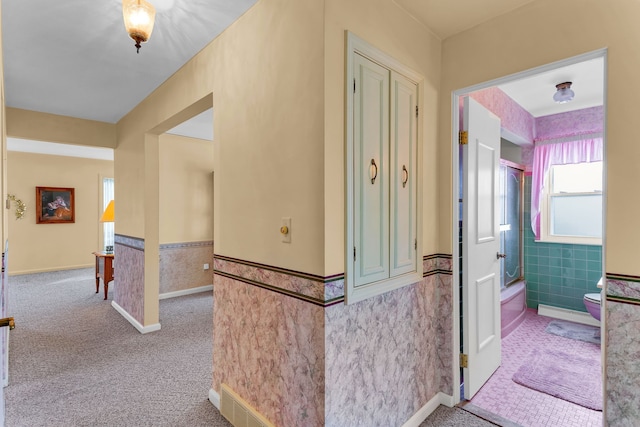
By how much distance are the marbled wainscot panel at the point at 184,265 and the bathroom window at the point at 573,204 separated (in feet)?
16.1

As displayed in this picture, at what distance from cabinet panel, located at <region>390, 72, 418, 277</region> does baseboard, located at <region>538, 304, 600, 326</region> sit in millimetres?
3136

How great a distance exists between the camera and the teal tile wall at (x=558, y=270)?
3.79m

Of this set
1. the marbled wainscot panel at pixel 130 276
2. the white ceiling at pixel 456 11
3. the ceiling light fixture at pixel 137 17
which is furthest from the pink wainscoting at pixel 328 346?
the marbled wainscot panel at pixel 130 276

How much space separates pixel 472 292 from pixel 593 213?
2693 mm

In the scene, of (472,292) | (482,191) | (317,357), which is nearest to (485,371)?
(472,292)

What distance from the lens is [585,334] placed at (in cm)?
341

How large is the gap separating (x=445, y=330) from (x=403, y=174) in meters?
1.11

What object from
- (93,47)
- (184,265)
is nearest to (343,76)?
(93,47)

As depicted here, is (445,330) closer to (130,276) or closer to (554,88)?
(554,88)

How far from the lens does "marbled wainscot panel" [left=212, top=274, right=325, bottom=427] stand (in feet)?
5.02

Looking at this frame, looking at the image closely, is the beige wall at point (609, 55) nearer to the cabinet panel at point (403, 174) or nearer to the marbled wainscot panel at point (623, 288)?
the marbled wainscot panel at point (623, 288)

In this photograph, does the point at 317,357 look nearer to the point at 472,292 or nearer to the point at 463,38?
the point at 472,292

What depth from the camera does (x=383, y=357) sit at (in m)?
1.78

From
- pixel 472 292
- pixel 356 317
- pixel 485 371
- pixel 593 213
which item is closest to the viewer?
pixel 356 317
